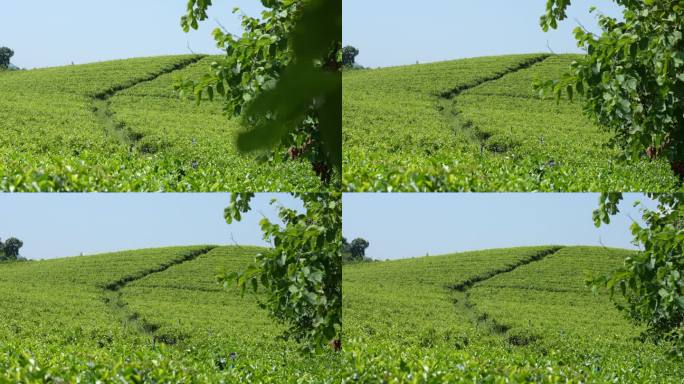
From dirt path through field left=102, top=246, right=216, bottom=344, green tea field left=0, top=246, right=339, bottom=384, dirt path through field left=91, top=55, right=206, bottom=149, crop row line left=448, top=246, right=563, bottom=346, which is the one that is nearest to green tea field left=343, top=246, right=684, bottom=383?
crop row line left=448, top=246, right=563, bottom=346

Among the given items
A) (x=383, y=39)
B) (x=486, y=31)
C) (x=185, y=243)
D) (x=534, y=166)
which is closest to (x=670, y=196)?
(x=534, y=166)

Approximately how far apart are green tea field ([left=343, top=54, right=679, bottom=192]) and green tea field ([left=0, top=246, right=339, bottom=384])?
22.3 inches

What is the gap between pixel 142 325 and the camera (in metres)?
2.99

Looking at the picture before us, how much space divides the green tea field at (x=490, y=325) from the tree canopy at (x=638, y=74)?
40cm

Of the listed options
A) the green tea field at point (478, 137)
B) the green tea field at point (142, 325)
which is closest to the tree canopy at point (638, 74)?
the green tea field at point (478, 137)

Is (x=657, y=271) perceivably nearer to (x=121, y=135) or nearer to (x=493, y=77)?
(x=493, y=77)

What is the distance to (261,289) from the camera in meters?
2.93

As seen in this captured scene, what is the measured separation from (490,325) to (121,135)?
4.85ft

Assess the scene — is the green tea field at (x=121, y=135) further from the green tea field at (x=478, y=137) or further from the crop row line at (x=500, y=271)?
the crop row line at (x=500, y=271)

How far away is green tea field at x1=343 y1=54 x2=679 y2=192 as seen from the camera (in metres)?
2.82

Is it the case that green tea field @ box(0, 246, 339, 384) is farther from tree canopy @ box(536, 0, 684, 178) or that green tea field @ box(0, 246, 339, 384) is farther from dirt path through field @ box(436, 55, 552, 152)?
tree canopy @ box(536, 0, 684, 178)

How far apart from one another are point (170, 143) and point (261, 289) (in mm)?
606

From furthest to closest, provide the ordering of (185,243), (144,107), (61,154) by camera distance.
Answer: (144,107) < (61,154) < (185,243)

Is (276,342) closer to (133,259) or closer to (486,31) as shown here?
(133,259)
